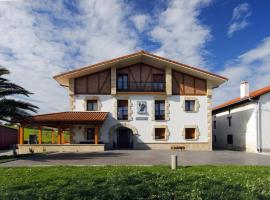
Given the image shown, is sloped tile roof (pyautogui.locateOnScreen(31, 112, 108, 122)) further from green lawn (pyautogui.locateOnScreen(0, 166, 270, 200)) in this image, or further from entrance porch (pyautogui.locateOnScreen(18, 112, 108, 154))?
green lawn (pyautogui.locateOnScreen(0, 166, 270, 200))

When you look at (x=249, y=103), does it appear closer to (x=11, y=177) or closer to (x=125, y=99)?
(x=125, y=99)

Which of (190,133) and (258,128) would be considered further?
(190,133)

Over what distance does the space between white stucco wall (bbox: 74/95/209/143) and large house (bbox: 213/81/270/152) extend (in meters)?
3.92

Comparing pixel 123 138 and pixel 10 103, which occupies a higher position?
pixel 10 103

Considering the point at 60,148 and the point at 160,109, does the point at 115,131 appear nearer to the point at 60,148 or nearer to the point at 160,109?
the point at 160,109

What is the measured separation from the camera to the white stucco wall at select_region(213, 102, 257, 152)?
25234 mm

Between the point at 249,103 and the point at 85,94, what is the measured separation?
16.1 meters

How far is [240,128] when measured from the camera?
27.8 m

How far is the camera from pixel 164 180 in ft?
27.9

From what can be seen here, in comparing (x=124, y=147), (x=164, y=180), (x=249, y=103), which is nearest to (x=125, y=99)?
(x=124, y=147)

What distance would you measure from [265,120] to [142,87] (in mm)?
11990

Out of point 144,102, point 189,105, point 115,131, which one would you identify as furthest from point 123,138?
point 189,105

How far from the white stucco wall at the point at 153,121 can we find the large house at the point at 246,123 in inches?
154

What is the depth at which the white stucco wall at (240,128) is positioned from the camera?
2523 centimetres
